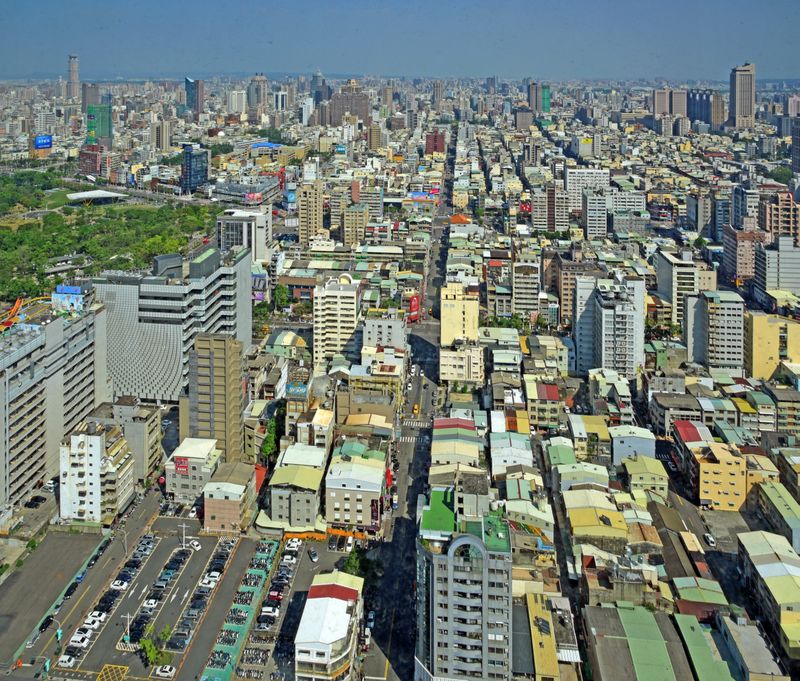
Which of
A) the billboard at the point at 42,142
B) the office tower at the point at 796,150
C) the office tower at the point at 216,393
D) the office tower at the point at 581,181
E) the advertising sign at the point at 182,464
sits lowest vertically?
the advertising sign at the point at 182,464

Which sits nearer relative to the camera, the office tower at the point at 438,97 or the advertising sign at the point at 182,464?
the advertising sign at the point at 182,464

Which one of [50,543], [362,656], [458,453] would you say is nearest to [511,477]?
[458,453]

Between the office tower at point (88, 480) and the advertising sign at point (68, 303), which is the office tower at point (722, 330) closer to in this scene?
the office tower at point (88, 480)

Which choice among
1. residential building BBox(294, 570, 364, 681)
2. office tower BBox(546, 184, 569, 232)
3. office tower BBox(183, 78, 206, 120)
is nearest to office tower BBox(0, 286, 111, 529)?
residential building BBox(294, 570, 364, 681)

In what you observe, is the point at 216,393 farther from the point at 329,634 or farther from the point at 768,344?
the point at 768,344

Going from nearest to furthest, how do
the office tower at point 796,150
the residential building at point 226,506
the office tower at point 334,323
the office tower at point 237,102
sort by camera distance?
1. the residential building at point 226,506
2. the office tower at point 334,323
3. the office tower at point 796,150
4. the office tower at point 237,102

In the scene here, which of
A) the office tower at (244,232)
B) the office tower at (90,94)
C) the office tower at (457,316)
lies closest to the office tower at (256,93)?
the office tower at (90,94)

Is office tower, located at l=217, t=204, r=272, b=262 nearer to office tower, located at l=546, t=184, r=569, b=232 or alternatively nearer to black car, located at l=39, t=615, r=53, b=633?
office tower, located at l=546, t=184, r=569, b=232
